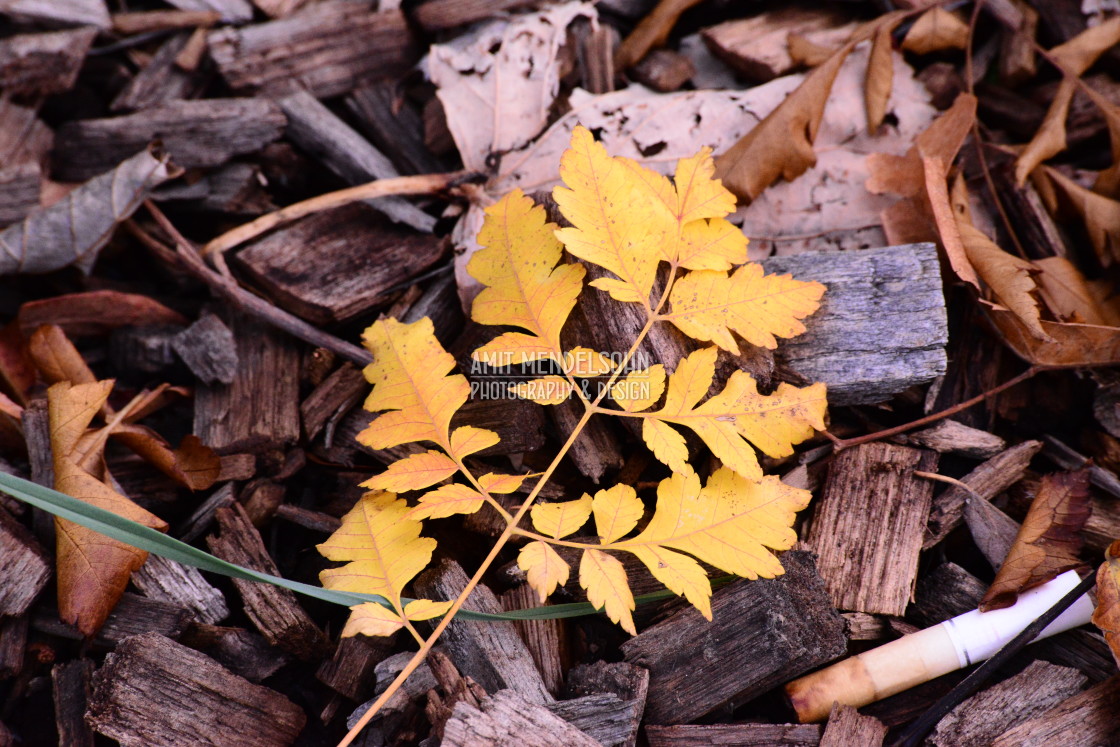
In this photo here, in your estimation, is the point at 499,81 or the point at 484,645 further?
the point at 499,81

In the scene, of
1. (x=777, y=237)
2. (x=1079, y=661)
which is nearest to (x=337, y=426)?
(x=777, y=237)

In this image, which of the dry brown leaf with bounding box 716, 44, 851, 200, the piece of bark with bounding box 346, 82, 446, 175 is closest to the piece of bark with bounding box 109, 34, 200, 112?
the piece of bark with bounding box 346, 82, 446, 175

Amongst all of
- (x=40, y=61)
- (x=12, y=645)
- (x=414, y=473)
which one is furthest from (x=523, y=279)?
(x=40, y=61)

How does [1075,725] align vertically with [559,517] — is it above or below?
below

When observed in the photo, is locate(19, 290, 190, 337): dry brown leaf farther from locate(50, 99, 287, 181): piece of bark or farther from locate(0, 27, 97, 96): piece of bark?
locate(0, 27, 97, 96): piece of bark

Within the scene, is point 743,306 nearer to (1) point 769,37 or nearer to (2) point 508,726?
(2) point 508,726

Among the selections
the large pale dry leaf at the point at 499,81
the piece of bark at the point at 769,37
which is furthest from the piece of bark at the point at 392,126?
the piece of bark at the point at 769,37
